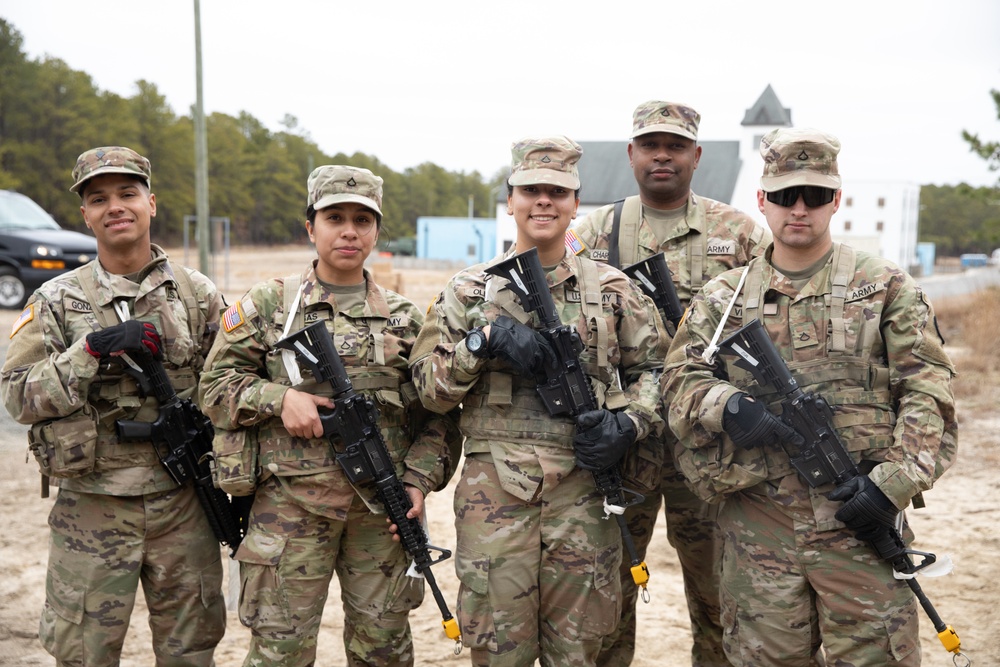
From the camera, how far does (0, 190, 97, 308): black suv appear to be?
1504 centimetres

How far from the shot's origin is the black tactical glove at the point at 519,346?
3.13 meters

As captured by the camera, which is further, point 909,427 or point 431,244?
point 431,244

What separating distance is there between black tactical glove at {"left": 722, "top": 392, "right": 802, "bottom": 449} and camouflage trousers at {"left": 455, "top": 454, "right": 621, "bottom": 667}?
2.18 feet

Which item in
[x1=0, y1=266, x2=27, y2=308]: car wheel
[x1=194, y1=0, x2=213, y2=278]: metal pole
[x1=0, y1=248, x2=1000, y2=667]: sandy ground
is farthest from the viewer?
[x1=194, y1=0, x2=213, y2=278]: metal pole

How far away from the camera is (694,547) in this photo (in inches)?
159

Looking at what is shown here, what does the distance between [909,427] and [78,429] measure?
3.34 m

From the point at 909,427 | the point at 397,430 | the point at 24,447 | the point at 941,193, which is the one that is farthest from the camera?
the point at 941,193

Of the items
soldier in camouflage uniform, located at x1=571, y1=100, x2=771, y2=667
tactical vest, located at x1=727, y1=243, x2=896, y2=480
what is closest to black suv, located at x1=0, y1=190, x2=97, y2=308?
soldier in camouflage uniform, located at x1=571, y1=100, x2=771, y2=667

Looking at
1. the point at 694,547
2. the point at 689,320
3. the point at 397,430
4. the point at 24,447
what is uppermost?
the point at 689,320

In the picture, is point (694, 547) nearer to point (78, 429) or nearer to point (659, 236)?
point (659, 236)

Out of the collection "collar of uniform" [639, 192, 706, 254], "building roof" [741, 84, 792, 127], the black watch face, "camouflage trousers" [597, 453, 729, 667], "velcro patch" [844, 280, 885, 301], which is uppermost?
"building roof" [741, 84, 792, 127]

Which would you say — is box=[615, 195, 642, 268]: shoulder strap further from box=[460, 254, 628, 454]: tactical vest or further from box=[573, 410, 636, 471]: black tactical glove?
box=[573, 410, 636, 471]: black tactical glove

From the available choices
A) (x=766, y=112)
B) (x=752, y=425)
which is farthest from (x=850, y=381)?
(x=766, y=112)

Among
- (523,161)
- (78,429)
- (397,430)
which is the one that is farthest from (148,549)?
(523,161)
